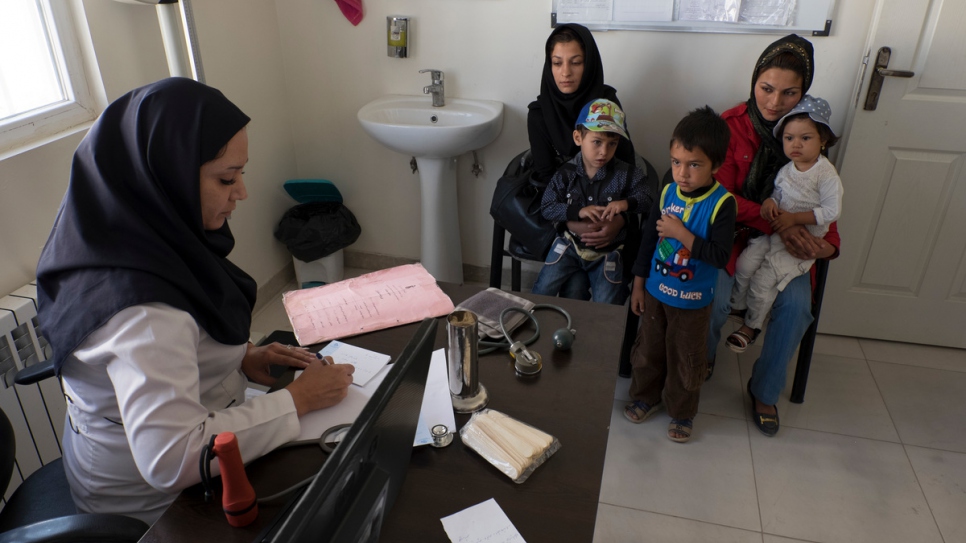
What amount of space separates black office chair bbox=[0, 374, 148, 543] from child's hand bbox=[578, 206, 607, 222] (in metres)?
1.64

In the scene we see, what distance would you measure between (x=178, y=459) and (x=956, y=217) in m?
2.84

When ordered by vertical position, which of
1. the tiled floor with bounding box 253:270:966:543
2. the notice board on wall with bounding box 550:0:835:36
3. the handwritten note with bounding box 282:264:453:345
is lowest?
the tiled floor with bounding box 253:270:966:543

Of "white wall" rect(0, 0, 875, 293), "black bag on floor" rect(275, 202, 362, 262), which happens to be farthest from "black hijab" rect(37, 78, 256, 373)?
"black bag on floor" rect(275, 202, 362, 262)

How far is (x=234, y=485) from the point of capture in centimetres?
88

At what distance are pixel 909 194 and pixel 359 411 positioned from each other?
A: 2427 millimetres

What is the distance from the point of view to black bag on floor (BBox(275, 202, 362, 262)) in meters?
3.07

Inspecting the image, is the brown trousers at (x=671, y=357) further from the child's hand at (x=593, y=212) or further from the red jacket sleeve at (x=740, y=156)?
the red jacket sleeve at (x=740, y=156)

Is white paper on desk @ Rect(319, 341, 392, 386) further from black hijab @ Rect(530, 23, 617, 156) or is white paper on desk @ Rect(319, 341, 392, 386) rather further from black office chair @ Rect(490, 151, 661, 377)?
black hijab @ Rect(530, 23, 617, 156)

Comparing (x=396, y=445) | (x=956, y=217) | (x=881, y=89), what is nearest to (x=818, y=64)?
(x=881, y=89)

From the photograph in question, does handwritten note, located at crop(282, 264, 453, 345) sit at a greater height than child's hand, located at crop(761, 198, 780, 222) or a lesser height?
lesser

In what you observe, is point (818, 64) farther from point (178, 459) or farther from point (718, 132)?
point (178, 459)

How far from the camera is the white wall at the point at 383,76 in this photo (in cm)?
249

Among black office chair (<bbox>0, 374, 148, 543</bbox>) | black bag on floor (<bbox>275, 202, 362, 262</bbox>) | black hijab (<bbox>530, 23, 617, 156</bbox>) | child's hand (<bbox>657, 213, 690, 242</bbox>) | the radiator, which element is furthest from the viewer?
black bag on floor (<bbox>275, 202, 362, 262</bbox>)

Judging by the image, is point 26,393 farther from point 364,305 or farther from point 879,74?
point 879,74
